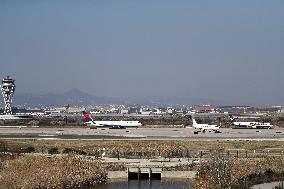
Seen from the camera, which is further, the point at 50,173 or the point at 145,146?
the point at 145,146

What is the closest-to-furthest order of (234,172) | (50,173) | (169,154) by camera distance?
(50,173) → (234,172) → (169,154)

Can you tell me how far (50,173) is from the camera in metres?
45.2

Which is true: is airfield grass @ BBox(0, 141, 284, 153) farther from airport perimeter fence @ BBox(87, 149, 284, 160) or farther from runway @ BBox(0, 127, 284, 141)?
runway @ BBox(0, 127, 284, 141)

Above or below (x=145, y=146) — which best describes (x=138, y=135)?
below

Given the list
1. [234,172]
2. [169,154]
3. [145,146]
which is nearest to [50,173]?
[234,172]

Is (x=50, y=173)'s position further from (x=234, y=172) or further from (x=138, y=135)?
(x=138, y=135)

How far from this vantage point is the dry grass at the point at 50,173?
4288 cm

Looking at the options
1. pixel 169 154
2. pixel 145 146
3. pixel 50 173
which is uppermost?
pixel 145 146

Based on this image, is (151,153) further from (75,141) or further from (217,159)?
(217,159)

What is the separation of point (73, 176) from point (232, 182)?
14.6 m

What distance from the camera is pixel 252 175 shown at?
4725 centimetres

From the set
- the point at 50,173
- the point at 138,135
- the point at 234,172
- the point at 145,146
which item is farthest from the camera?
the point at 138,135

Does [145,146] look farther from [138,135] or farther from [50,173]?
[138,135]

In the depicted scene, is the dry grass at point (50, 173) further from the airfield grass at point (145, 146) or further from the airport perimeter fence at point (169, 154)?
the airfield grass at point (145, 146)
